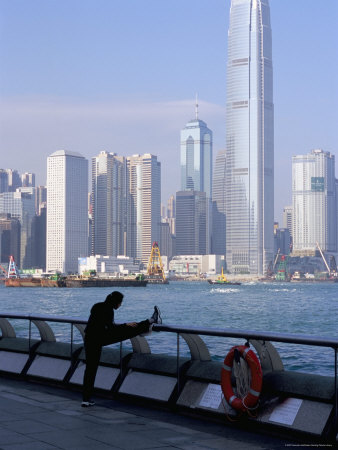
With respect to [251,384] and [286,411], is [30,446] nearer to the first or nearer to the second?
[251,384]

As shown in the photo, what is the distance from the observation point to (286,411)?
375 inches

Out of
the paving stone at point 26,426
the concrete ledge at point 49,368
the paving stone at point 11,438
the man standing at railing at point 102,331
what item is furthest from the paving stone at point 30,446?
the concrete ledge at point 49,368

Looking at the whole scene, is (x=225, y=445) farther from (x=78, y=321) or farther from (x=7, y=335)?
(x=7, y=335)

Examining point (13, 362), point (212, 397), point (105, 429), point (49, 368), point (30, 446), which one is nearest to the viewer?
point (30, 446)

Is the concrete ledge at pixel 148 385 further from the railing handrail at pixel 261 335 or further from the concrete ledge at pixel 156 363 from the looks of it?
the railing handrail at pixel 261 335

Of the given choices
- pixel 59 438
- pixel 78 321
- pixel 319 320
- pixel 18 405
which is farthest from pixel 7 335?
pixel 319 320

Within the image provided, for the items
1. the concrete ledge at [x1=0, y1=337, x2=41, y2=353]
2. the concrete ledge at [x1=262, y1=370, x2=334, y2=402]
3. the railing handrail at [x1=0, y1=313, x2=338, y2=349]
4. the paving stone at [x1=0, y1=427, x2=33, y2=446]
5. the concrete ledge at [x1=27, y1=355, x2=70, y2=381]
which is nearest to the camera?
the paving stone at [x1=0, y1=427, x2=33, y2=446]

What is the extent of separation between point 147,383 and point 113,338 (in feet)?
3.54

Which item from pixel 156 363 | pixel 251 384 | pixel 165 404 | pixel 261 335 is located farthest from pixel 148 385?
pixel 261 335

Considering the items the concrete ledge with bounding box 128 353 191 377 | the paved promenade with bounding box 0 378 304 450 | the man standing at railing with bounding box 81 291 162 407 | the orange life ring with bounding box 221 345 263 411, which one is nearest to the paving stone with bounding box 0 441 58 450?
the paved promenade with bounding box 0 378 304 450

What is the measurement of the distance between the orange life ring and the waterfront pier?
23cm

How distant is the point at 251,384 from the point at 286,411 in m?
0.53

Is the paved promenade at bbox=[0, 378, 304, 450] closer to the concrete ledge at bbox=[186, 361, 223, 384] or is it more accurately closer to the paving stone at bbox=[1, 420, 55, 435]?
the paving stone at bbox=[1, 420, 55, 435]

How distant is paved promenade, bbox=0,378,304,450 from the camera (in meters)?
8.72
